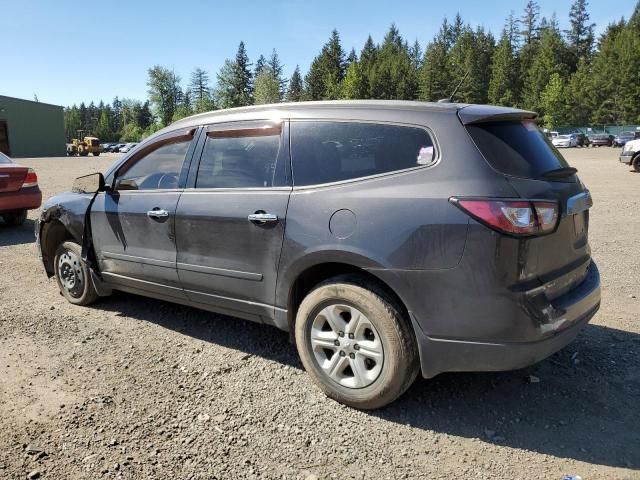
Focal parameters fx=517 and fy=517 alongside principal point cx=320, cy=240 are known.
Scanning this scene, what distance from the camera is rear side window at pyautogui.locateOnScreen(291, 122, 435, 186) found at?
308 cm

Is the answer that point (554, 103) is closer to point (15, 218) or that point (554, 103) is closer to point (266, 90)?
point (266, 90)

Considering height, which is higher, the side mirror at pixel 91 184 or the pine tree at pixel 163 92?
the pine tree at pixel 163 92

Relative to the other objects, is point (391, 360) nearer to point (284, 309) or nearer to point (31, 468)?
point (284, 309)

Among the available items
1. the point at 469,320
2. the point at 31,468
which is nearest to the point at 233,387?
the point at 31,468

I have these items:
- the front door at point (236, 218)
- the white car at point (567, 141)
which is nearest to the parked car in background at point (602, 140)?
the white car at point (567, 141)

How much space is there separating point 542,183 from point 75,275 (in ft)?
14.4

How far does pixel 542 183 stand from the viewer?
2.94m

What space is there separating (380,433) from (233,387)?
109 centimetres

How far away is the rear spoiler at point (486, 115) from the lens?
9.93 ft

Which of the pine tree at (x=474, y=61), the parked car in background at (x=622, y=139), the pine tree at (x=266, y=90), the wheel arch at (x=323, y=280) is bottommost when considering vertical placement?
the wheel arch at (x=323, y=280)

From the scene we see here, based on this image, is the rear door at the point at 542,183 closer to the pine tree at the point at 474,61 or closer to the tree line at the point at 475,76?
the tree line at the point at 475,76

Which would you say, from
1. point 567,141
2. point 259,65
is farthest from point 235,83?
point 567,141

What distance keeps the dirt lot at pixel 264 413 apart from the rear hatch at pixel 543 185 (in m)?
0.84

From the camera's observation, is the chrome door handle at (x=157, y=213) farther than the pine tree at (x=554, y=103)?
No
